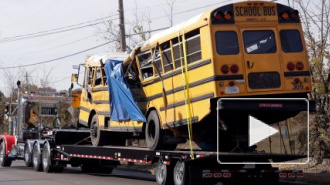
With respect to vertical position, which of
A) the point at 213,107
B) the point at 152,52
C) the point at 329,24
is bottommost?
the point at 213,107

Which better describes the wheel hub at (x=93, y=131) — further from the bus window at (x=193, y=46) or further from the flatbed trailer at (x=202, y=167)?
the bus window at (x=193, y=46)

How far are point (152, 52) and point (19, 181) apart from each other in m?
5.40

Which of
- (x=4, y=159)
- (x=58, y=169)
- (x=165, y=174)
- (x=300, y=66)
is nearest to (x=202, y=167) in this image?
(x=165, y=174)

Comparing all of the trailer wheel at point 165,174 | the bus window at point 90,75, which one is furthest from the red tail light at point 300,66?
the bus window at point 90,75

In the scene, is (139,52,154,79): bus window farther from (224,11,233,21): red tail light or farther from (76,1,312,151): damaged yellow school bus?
(224,11,233,21): red tail light

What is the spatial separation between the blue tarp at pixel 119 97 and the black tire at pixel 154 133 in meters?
0.23

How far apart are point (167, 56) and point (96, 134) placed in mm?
5209

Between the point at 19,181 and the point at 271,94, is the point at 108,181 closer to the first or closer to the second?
the point at 19,181

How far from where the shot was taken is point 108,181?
18000 mm

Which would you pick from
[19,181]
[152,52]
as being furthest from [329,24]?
[19,181]

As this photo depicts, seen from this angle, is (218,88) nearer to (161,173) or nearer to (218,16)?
(218,16)

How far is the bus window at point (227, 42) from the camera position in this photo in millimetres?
12820
